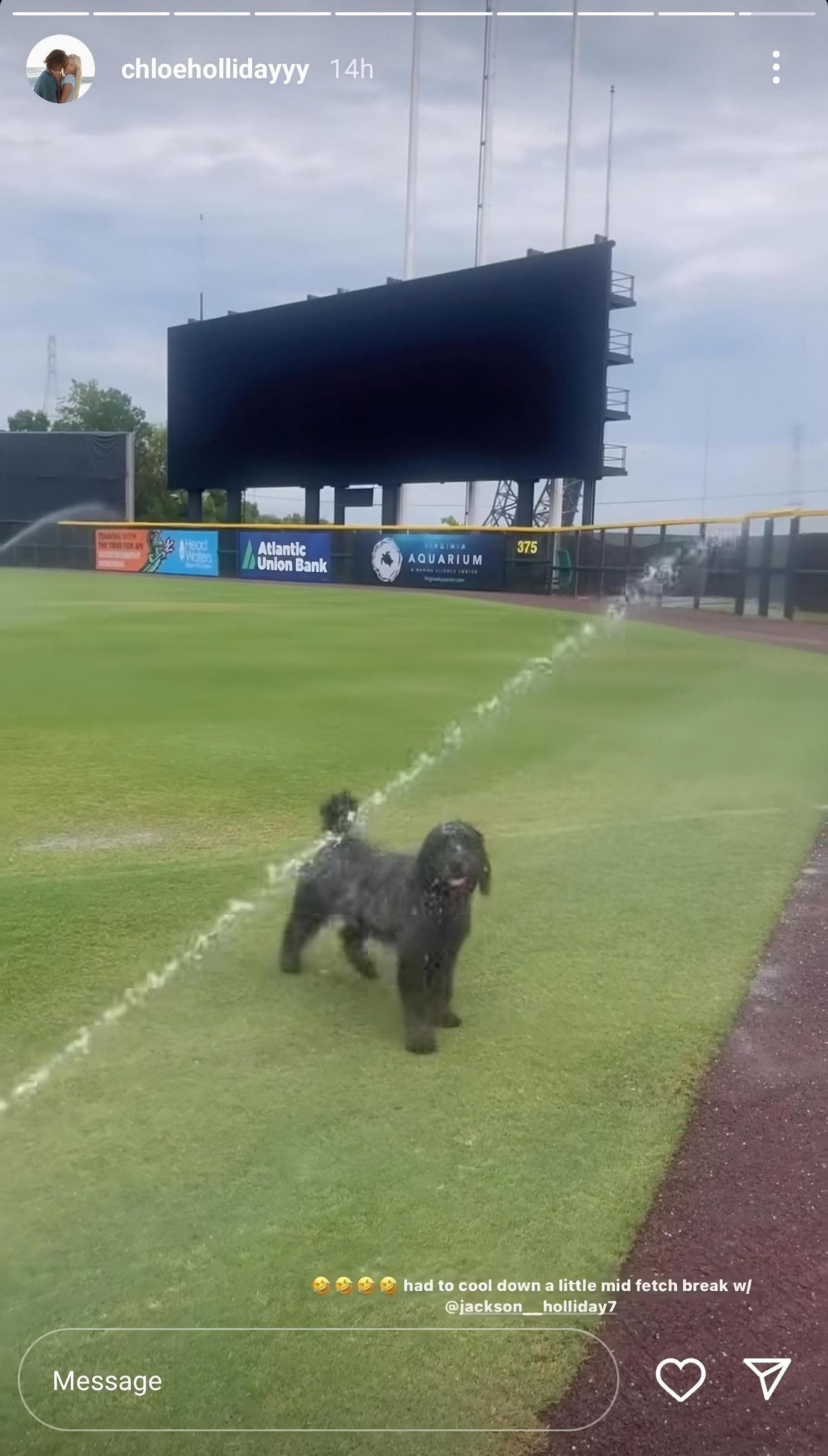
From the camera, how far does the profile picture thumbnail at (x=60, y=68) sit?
85.4 inches

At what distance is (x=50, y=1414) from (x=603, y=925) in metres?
2.48

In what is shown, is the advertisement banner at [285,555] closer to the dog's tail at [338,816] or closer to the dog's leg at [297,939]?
the dog's tail at [338,816]

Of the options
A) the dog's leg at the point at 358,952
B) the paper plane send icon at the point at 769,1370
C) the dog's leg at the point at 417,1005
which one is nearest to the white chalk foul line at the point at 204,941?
the dog's leg at the point at 358,952

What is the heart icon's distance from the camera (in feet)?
5.31

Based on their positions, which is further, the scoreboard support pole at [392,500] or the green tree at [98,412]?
the scoreboard support pole at [392,500]

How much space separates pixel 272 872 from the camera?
4.21 m

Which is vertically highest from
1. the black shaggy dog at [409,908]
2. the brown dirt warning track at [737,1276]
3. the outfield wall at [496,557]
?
the outfield wall at [496,557]

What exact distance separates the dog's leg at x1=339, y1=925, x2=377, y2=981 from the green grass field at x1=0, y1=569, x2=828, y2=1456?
0.05 meters

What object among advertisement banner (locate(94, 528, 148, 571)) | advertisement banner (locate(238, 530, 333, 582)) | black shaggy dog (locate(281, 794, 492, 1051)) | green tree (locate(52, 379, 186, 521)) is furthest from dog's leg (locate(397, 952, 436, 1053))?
advertisement banner (locate(238, 530, 333, 582))

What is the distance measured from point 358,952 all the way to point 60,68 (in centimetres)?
248

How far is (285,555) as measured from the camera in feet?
92.4

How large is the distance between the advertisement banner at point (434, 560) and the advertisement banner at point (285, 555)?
1135 millimetres

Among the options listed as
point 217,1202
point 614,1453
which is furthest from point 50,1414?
point 614,1453

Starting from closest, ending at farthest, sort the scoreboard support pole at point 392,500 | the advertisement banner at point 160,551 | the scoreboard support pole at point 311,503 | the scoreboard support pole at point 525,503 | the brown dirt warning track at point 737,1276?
1. the brown dirt warning track at point 737,1276
2. the scoreboard support pole at point 311,503
3. the scoreboard support pole at point 525,503
4. the scoreboard support pole at point 392,500
5. the advertisement banner at point 160,551
